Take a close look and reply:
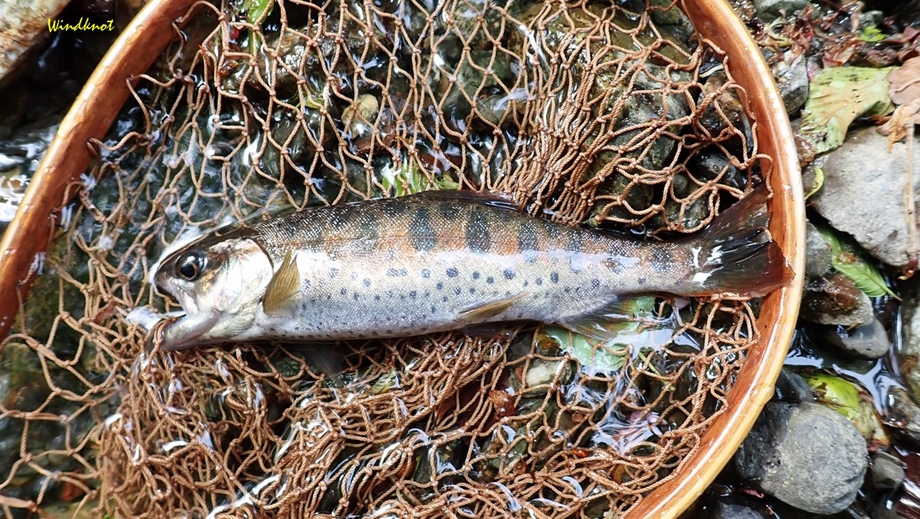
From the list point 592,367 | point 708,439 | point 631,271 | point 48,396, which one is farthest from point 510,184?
point 48,396

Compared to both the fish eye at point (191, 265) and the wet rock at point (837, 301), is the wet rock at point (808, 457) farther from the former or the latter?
the fish eye at point (191, 265)

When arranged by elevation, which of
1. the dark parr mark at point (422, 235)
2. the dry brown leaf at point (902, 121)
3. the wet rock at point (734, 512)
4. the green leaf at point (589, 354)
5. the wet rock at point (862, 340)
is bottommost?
the wet rock at point (734, 512)

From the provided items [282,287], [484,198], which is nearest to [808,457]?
[484,198]

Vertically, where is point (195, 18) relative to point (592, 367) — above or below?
above

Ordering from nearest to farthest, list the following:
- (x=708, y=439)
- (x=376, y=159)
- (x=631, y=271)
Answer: (x=708, y=439) < (x=631, y=271) < (x=376, y=159)

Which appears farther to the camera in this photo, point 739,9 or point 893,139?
point 739,9

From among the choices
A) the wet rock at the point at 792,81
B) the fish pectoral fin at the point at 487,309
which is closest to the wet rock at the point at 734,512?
the fish pectoral fin at the point at 487,309

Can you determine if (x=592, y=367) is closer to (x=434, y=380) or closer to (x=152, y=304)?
(x=434, y=380)

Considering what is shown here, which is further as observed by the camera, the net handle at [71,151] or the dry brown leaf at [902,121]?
the dry brown leaf at [902,121]
